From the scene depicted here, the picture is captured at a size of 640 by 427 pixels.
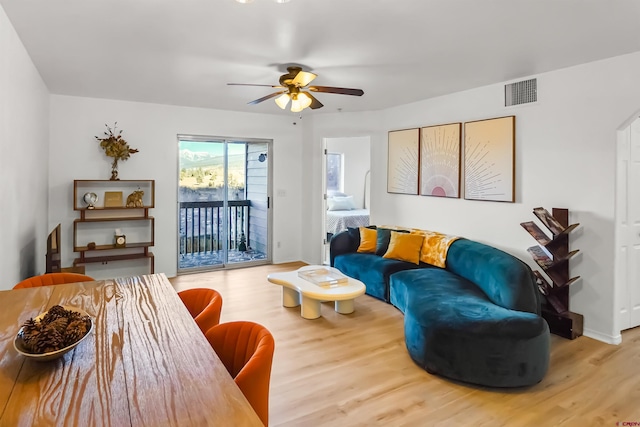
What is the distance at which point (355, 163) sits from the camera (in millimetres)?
9484

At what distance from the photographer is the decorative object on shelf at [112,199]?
513 centimetres

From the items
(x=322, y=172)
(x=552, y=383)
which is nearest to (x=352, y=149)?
(x=322, y=172)

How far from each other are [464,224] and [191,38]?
11.8ft

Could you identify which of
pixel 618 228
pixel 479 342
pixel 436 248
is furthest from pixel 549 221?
pixel 479 342

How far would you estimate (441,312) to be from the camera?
294 centimetres

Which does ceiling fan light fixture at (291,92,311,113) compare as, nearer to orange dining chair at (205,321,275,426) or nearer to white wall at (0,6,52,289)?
white wall at (0,6,52,289)

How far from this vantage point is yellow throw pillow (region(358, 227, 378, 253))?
5.25m

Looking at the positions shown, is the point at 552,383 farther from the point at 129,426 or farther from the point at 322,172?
the point at 322,172

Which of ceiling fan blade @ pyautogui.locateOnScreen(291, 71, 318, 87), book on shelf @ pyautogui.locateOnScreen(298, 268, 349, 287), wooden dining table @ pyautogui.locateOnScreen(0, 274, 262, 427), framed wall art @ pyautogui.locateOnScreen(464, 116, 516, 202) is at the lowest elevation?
book on shelf @ pyautogui.locateOnScreen(298, 268, 349, 287)

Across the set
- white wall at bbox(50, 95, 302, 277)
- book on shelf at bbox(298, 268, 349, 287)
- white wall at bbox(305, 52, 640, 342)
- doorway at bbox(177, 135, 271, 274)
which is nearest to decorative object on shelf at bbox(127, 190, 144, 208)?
white wall at bbox(50, 95, 302, 277)

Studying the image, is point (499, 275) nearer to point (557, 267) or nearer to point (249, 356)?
point (557, 267)

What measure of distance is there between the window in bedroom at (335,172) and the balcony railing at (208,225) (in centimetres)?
330

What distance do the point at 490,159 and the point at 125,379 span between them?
4.17 meters

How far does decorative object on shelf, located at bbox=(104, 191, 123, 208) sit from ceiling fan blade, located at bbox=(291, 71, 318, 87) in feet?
10.3
